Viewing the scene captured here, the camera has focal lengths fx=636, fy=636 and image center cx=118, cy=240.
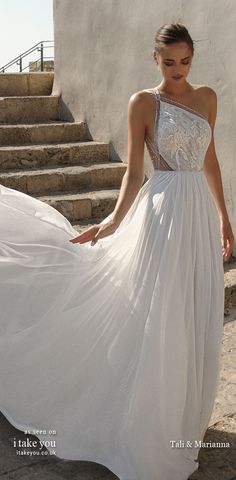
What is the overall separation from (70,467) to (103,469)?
0.47 ft

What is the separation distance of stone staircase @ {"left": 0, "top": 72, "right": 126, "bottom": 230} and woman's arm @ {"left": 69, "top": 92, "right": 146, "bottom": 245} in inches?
114

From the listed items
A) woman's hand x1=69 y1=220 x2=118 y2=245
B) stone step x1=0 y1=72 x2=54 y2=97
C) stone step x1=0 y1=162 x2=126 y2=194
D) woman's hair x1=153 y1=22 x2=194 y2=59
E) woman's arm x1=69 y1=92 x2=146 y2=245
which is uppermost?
woman's hair x1=153 y1=22 x2=194 y2=59

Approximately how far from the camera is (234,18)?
4.98 meters

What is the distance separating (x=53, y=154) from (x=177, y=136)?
407cm

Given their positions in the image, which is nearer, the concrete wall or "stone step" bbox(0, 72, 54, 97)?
the concrete wall

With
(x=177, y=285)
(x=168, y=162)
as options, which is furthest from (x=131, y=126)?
(x=177, y=285)

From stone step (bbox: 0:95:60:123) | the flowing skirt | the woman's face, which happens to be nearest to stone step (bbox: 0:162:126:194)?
stone step (bbox: 0:95:60:123)

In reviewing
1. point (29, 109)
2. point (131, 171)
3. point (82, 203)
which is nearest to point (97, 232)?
point (131, 171)

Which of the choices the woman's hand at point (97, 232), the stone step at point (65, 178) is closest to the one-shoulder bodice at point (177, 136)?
the woman's hand at point (97, 232)

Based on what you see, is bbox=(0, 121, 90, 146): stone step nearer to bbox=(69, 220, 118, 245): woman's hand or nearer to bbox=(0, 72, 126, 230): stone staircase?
bbox=(0, 72, 126, 230): stone staircase

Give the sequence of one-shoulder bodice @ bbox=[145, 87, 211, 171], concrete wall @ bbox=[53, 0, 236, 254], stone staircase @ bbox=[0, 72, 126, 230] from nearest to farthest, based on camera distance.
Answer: one-shoulder bodice @ bbox=[145, 87, 211, 171] < concrete wall @ bbox=[53, 0, 236, 254] < stone staircase @ bbox=[0, 72, 126, 230]

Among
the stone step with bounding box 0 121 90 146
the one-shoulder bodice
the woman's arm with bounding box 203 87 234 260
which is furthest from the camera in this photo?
the stone step with bounding box 0 121 90 146

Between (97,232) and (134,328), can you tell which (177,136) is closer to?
(97,232)

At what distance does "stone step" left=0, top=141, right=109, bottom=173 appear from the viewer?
6.31 meters
